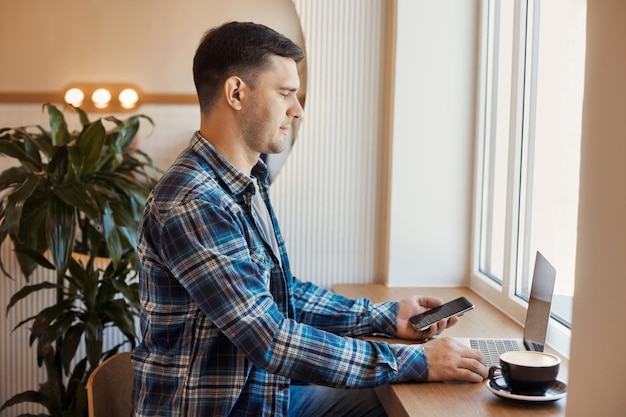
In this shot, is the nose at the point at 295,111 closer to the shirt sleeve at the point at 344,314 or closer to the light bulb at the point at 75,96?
the shirt sleeve at the point at 344,314

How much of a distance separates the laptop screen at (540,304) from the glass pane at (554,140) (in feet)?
0.48

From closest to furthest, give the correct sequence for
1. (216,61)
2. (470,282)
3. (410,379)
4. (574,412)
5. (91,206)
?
(574,412)
(410,379)
(216,61)
(91,206)
(470,282)

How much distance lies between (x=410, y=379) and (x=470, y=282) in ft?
4.04

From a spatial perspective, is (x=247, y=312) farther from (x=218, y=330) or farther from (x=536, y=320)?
(x=536, y=320)

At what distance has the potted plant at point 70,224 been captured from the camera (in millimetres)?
2287

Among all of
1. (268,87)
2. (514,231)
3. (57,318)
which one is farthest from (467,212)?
(57,318)

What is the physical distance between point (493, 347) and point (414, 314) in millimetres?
214

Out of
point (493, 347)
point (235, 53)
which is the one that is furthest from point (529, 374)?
point (235, 53)

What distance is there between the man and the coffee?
12cm

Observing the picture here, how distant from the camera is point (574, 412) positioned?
1.08 metres

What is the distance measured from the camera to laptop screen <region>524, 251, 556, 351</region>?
1.70m

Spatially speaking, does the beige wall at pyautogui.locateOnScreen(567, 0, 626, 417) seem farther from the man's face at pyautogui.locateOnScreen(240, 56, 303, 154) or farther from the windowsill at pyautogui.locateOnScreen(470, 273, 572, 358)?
the man's face at pyautogui.locateOnScreen(240, 56, 303, 154)

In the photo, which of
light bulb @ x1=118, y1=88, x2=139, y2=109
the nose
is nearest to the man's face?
the nose

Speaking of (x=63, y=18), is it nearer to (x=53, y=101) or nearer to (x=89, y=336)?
(x=53, y=101)
